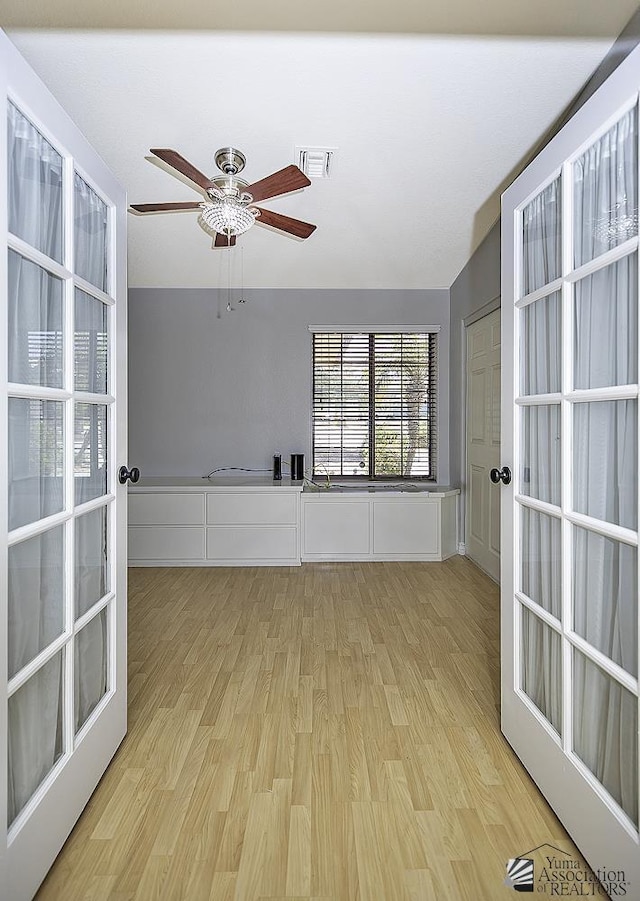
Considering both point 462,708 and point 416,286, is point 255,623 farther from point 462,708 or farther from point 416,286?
point 416,286

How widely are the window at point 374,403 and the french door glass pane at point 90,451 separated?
390cm

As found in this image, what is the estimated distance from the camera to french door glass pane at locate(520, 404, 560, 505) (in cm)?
177

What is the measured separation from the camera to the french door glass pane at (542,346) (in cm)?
177

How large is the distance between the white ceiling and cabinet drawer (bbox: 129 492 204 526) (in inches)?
86.0

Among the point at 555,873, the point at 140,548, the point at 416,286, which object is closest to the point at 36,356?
the point at 555,873

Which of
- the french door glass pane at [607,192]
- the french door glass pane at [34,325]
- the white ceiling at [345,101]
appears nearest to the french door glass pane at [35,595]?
the french door glass pane at [34,325]

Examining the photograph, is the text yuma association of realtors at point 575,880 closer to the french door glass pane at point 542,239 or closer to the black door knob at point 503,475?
the black door knob at point 503,475

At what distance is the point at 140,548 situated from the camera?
505 centimetres

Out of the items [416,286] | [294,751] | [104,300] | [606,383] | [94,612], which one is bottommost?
[294,751]

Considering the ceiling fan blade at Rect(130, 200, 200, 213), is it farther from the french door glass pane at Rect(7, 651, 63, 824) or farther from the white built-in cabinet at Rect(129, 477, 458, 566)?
the white built-in cabinet at Rect(129, 477, 458, 566)

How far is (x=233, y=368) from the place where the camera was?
18.8ft

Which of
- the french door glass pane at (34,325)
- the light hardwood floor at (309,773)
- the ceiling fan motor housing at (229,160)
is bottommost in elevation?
the light hardwood floor at (309,773)

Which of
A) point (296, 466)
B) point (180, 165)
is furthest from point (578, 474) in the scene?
point (296, 466)

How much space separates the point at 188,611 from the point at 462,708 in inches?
78.7
